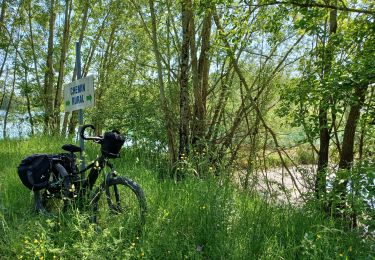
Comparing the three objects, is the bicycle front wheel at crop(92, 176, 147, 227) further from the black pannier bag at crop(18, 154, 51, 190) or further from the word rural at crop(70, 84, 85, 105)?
the word rural at crop(70, 84, 85, 105)

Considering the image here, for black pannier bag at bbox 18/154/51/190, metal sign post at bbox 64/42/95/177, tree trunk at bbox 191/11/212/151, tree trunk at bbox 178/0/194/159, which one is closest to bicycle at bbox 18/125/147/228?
black pannier bag at bbox 18/154/51/190

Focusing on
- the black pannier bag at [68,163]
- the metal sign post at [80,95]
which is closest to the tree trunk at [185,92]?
the metal sign post at [80,95]

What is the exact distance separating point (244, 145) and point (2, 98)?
14.9 metres

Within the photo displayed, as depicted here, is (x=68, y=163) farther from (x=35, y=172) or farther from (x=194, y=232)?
(x=194, y=232)

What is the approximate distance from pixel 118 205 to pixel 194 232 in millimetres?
700

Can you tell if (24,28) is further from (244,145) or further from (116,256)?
(116,256)

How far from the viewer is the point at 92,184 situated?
3133 mm

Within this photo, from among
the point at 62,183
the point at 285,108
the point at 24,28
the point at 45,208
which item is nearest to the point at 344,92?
the point at 285,108

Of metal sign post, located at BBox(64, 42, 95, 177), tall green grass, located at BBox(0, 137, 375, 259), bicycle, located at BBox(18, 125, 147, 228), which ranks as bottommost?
tall green grass, located at BBox(0, 137, 375, 259)

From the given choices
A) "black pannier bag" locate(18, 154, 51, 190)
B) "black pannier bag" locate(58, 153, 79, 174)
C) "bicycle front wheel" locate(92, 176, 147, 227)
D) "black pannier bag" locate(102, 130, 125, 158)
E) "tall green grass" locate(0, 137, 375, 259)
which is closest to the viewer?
"tall green grass" locate(0, 137, 375, 259)

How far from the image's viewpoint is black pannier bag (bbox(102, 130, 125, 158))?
9.65ft

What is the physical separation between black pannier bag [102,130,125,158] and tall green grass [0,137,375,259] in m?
0.52

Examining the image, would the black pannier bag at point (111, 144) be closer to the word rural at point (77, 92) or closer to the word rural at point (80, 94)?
the word rural at point (80, 94)

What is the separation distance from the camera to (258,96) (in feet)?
22.4
